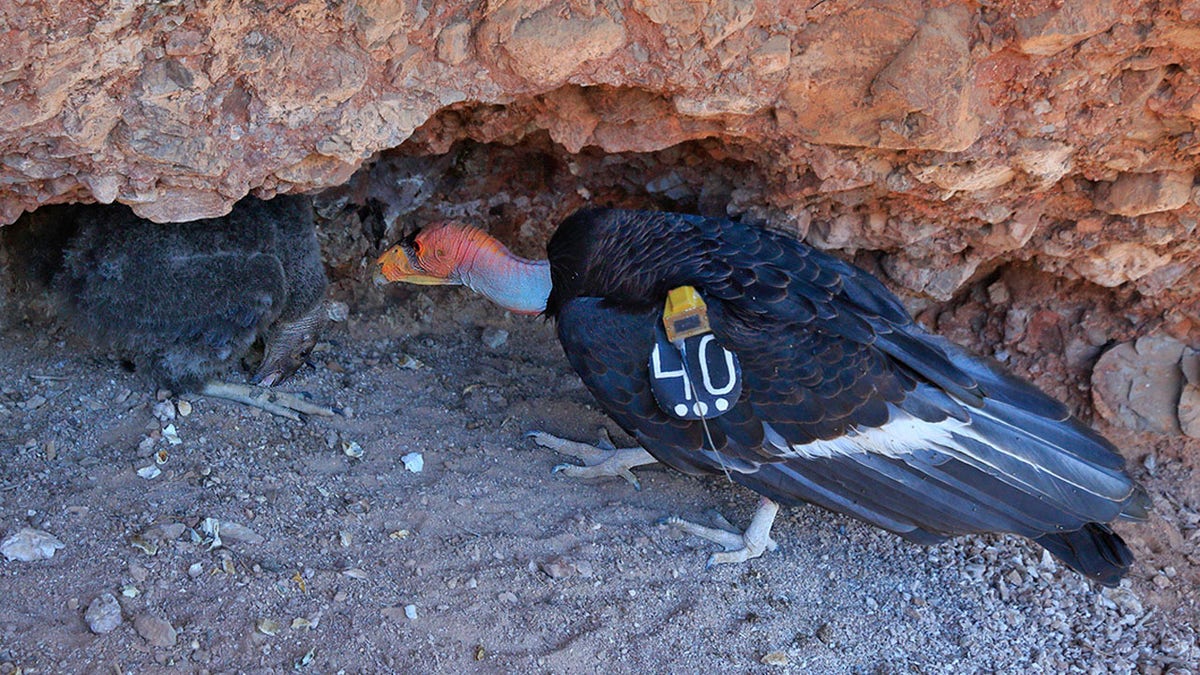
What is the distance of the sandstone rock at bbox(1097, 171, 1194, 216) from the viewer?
337 cm

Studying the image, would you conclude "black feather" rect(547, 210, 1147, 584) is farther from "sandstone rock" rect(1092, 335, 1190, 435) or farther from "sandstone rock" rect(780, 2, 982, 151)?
"sandstone rock" rect(1092, 335, 1190, 435)

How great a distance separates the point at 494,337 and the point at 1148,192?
8.80ft

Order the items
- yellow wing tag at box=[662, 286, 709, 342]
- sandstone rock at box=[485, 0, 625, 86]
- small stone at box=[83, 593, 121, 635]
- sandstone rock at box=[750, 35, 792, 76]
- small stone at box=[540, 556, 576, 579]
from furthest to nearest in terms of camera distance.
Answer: yellow wing tag at box=[662, 286, 709, 342], small stone at box=[540, 556, 576, 579], sandstone rock at box=[750, 35, 792, 76], sandstone rock at box=[485, 0, 625, 86], small stone at box=[83, 593, 121, 635]

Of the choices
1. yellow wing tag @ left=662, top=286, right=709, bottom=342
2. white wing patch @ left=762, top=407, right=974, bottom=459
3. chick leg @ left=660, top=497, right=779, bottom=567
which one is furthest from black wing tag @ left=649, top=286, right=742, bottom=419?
chick leg @ left=660, top=497, right=779, bottom=567

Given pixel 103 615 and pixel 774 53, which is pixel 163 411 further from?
pixel 774 53

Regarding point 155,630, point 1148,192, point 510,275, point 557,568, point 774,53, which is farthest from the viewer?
point 510,275

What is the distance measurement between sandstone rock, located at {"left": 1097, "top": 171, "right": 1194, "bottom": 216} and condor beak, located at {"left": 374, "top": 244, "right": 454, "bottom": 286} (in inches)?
99.0

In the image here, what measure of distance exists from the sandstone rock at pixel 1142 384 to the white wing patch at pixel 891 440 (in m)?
1.22

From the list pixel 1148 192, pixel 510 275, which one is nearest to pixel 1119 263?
pixel 1148 192

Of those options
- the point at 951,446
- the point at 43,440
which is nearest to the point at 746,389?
the point at 951,446

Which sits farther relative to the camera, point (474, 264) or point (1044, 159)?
point (474, 264)

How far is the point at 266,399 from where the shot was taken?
385 centimetres

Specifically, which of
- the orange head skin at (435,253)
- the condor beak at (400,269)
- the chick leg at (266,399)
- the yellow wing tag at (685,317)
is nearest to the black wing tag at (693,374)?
the yellow wing tag at (685,317)

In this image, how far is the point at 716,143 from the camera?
12.6 feet
